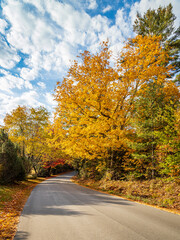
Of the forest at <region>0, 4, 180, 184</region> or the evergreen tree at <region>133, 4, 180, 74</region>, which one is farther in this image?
the evergreen tree at <region>133, 4, 180, 74</region>

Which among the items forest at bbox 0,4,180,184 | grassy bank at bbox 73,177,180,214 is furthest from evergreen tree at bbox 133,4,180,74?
grassy bank at bbox 73,177,180,214

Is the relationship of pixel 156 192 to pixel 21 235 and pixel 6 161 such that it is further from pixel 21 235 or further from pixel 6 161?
pixel 6 161

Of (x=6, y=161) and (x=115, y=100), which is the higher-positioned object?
(x=115, y=100)

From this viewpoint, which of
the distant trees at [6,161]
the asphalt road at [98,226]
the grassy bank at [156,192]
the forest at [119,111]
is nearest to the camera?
the asphalt road at [98,226]

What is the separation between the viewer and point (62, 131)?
1134 centimetres

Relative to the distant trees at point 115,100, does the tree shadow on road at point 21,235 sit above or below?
below

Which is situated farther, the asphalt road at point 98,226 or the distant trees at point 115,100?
the distant trees at point 115,100

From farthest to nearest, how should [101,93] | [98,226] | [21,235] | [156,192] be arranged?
[101,93] < [156,192] < [98,226] < [21,235]


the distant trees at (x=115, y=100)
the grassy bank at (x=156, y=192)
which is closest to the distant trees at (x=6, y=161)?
the distant trees at (x=115, y=100)

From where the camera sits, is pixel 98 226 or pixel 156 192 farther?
pixel 156 192

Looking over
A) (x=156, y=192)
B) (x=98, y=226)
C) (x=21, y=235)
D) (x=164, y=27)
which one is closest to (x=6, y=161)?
(x=21, y=235)

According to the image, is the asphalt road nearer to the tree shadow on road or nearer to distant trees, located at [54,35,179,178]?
the tree shadow on road

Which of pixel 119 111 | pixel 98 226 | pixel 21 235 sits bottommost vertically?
pixel 21 235

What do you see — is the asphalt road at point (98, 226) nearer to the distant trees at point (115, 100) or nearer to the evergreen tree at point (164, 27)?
the distant trees at point (115, 100)
